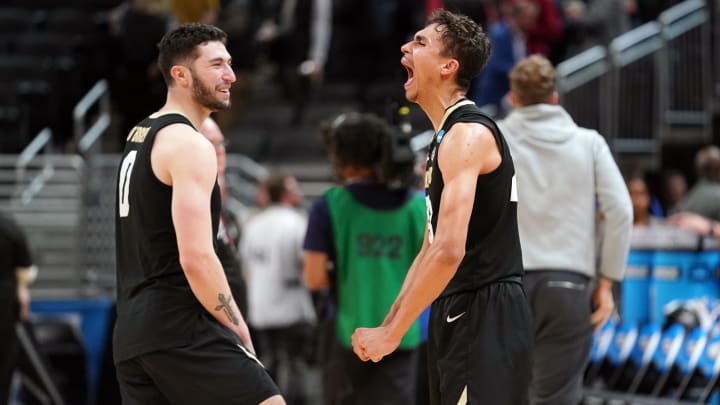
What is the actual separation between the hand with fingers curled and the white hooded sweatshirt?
1914 mm

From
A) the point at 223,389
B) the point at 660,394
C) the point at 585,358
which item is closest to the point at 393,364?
the point at 585,358

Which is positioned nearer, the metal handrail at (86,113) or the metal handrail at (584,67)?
the metal handrail at (584,67)

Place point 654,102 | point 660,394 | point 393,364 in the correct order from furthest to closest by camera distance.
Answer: point 654,102 < point 660,394 < point 393,364

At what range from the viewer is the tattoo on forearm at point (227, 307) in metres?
5.29

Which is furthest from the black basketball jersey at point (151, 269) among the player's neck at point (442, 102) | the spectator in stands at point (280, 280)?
the spectator in stands at point (280, 280)

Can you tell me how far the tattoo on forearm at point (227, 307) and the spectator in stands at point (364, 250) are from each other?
2.27m

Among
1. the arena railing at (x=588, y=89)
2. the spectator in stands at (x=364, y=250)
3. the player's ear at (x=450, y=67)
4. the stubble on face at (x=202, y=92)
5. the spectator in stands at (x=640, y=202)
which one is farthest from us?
the arena railing at (x=588, y=89)

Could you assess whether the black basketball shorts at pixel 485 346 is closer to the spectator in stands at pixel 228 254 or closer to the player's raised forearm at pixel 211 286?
the player's raised forearm at pixel 211 286

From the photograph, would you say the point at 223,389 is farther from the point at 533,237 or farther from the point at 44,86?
the point at 44,86

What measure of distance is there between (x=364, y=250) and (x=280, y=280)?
4668mm

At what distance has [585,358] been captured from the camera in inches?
276

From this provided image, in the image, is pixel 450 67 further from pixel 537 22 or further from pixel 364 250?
pixel 537 22

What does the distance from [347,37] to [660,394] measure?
7405mm

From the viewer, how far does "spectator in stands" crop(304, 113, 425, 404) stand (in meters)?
7.55
